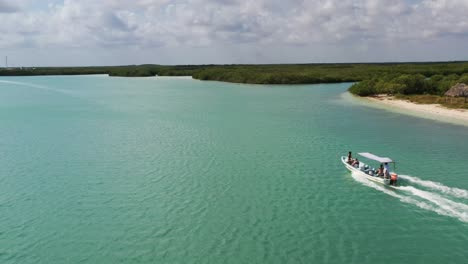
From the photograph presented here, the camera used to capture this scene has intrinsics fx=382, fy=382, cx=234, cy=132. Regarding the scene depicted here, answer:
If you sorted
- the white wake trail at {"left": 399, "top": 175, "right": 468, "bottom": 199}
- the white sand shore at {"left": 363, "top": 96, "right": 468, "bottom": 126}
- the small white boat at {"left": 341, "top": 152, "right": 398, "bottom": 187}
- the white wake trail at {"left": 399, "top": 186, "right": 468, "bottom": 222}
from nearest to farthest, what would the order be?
the white wake trail at {"left": 399, "top": 186, "right": 468, "bottom": 222} < the white wake trail at {"left": 399, "top": 175, "right": 468, "bottom": 199} < the small white boat at {"left": 341, "top": 152, "right": 398, "bottom": 187} < the white sand shore at {"left": 363, "top": 96, "right": 468, "bottom": 126}

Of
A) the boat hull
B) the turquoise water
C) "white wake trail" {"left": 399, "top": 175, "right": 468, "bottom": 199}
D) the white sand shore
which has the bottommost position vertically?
the turquoise water

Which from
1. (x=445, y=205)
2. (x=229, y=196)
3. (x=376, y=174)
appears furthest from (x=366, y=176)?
(x=229, y=196)

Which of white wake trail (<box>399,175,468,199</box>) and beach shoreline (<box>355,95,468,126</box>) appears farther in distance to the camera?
beach shoreline (<box>355,95,468,126</box>)

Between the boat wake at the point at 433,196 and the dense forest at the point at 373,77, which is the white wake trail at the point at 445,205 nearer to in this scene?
the boat wake at the point at 433,196

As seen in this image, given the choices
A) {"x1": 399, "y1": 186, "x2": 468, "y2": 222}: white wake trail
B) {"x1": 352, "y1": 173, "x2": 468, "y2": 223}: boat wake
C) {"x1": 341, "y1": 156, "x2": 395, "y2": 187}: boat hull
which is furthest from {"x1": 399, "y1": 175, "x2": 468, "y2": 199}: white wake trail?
{"x1": 341, "y1": 156, "x2": 395, "y2": 187}: boat hull

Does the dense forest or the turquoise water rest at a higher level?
the dense forest

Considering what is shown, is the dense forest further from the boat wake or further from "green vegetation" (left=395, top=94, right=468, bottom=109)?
the boat wake

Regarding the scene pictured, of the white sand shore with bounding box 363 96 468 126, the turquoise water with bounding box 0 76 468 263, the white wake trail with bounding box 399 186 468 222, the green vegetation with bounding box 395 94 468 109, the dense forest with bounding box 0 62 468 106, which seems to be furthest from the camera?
the dense forest with bounding box 0 62 468 106
